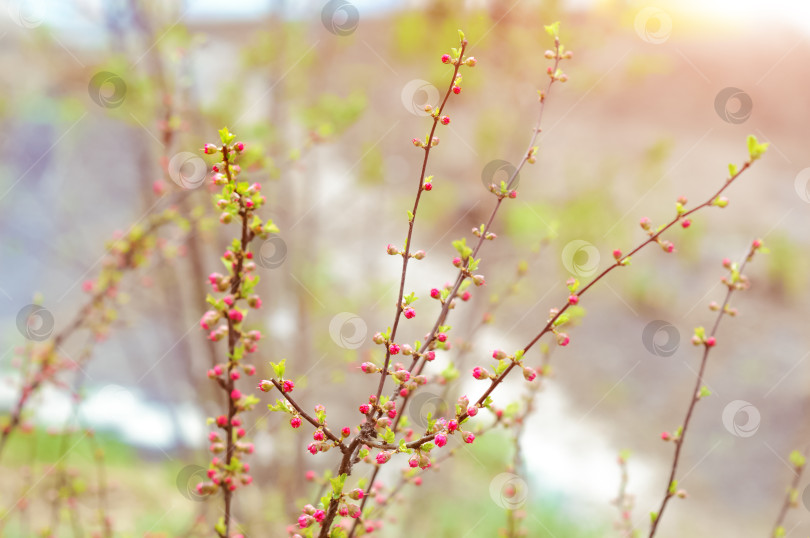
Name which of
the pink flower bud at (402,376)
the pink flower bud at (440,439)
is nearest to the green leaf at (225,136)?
the pink flower bud at (402,376)

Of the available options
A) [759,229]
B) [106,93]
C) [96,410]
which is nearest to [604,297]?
[759,229]

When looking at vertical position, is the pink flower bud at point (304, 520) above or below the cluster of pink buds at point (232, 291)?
below

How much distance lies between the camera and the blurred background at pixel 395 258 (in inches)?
119

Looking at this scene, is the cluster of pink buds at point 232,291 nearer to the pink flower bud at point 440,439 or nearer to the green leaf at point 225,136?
the green leaf at point 225,136

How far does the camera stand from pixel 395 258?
29.9 ft

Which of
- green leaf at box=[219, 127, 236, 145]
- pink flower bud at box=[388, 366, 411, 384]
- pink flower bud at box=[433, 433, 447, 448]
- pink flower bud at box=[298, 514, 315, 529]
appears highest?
green leaf at box=[219, 127, 236, 145]

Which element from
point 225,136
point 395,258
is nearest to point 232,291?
point 225,136

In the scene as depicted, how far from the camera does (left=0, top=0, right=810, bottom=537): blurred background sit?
302 cm

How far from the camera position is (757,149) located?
42.7 inches

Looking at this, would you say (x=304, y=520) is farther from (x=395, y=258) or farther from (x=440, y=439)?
(x=395, y=258)

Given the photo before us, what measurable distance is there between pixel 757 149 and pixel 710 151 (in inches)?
482

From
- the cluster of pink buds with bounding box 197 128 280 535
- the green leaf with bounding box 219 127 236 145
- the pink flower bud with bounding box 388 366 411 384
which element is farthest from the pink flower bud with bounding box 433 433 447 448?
the green leaf with bounding box 219 127 236 145

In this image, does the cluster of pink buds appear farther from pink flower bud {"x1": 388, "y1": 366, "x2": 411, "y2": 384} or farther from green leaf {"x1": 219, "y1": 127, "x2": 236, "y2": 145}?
pink flower bud {"x1": 388, "y1": 366, "x2": 411, "y2": 384}

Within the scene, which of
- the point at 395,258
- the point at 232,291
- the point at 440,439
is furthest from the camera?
the point at 395,258
